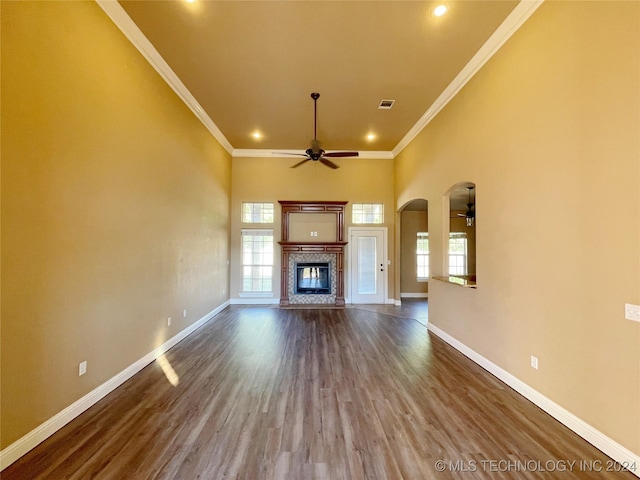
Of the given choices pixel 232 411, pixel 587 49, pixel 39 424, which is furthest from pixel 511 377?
pixel 39 424

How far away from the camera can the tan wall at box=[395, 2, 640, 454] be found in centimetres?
190

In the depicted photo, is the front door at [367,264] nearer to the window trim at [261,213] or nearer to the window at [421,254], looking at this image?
the window at [421,254]

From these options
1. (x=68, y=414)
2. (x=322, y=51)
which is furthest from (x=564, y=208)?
(x=68, y=414)

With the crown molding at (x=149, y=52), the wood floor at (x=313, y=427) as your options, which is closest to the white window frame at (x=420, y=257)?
the wood floor at (x=313, y=427)

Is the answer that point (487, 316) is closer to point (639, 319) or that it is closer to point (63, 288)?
point (639, 319)

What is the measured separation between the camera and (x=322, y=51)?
347cm

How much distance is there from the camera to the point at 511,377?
115 inches

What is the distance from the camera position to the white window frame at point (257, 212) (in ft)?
24.2

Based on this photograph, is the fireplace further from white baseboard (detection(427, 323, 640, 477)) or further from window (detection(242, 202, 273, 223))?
white baseboard (detection(427, 323, 640, 477))

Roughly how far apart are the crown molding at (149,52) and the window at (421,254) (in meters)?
6.87

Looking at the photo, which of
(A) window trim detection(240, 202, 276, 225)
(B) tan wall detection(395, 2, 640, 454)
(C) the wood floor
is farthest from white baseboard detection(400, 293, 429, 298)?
(B) tan wall detection(395, 2, 640, 454)

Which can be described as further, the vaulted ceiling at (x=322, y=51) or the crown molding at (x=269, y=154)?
the crown molding at (x=269, y=154)

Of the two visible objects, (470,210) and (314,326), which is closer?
(314,326)

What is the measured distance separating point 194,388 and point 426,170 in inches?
200
